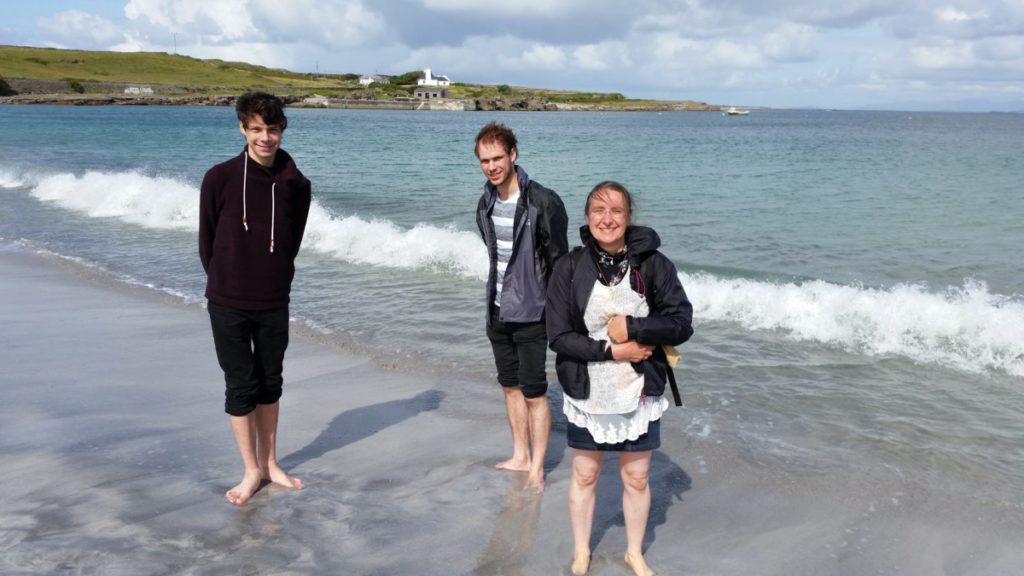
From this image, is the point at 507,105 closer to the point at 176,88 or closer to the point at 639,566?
the point at 176,88

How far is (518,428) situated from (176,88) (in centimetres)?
14528

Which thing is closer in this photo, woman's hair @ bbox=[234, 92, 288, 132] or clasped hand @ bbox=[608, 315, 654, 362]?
clasped hand @ bbox=[608, 315, 654, 362]

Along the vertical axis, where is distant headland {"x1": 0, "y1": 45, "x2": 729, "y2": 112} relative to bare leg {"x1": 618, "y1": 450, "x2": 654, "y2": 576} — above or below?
above

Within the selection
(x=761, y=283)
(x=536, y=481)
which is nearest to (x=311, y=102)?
(x=761, y=283)

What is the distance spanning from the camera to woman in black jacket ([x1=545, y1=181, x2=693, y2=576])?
3.12 m

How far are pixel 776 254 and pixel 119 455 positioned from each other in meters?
12.6

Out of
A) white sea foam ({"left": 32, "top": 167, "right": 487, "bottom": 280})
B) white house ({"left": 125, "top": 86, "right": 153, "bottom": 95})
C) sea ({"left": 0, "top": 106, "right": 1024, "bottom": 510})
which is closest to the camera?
sea ({"left": 0, "top": 106, "right": 1024, "bottom": 510})

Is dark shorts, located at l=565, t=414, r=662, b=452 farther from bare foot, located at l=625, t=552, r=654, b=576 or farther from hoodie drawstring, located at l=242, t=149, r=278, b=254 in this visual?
hoodie drawstring, located at l=242, t=149, r=278, b=254

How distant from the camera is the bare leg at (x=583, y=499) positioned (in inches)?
134

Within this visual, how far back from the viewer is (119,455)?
4598 millimetres

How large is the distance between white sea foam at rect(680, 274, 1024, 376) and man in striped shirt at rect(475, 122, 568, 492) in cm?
467

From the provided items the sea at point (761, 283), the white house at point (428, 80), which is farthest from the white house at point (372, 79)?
the sea at point (761, 283)

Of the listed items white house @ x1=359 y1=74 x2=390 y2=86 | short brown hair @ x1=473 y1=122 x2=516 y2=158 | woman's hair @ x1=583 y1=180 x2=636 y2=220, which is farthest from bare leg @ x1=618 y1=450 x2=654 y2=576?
white house @ x1=359 y1=74 x2=390 y2=86

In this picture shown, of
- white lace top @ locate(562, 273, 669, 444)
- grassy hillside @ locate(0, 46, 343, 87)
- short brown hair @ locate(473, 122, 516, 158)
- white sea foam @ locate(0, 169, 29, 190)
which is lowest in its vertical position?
white sea foam @ locate(0, 169, 29, 190)
